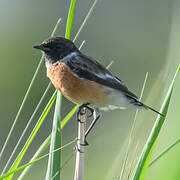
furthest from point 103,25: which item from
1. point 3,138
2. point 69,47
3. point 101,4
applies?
point 69,47

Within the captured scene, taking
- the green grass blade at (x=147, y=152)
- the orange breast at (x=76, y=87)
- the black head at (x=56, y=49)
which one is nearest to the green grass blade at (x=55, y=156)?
the green grass blade at (x=147, y=152)

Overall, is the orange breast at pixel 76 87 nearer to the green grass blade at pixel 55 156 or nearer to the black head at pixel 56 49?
the black head at pixel 56 49

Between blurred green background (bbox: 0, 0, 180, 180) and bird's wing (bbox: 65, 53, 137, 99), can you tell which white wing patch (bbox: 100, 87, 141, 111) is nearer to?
bird's wing (bbox: 65, 53, 137, 99)

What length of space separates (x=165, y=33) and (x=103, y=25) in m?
1.26

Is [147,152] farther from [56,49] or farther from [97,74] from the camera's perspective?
[56,49]

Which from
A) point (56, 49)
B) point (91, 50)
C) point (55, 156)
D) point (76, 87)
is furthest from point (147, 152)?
point (91, 50)

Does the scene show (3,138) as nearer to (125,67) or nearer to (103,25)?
(125,67)

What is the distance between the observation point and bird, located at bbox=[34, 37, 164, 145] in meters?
2.75

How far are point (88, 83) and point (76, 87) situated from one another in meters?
0.09

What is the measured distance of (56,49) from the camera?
9.77ft

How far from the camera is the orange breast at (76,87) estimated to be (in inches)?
107

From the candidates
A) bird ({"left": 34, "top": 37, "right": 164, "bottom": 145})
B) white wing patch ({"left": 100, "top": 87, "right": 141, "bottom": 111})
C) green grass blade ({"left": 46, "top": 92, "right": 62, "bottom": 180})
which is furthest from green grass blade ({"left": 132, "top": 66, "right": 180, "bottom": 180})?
white wing patch ({"left": 100, "top": 87, "right": 141, "bottom": 111})

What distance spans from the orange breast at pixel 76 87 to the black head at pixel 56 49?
106mm

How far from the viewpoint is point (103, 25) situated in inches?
397
